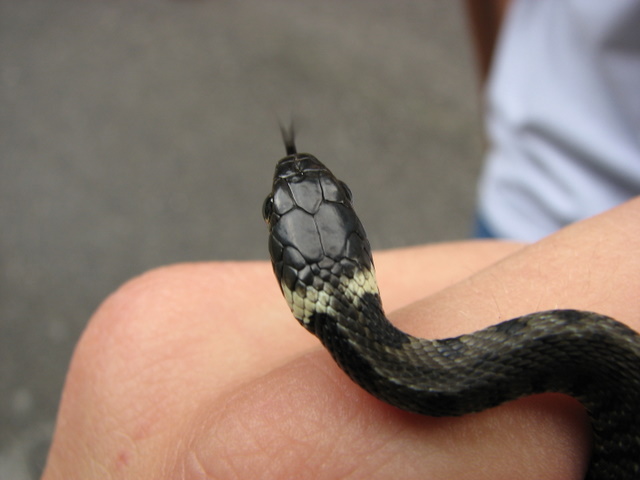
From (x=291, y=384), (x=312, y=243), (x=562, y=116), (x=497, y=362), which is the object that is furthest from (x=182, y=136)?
(x=497, y=362)

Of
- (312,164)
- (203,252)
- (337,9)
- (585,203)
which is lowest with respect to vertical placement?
(585,203)

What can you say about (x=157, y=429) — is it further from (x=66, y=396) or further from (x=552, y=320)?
(x=552, y=320)

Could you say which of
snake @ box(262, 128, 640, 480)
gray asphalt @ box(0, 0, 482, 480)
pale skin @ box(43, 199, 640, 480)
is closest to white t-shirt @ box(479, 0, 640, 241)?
pale skin @ box(43, 199, 640, 480)

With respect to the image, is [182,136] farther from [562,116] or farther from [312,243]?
[312,243]

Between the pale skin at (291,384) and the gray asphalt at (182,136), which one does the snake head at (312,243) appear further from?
the gray asphalt at (182,136)

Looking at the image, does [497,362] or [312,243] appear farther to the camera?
[312,243]

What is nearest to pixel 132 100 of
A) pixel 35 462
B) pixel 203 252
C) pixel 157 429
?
pixel 203 252

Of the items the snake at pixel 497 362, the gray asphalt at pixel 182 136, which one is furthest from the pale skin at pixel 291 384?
the gray asphalt at pixel 182 136
